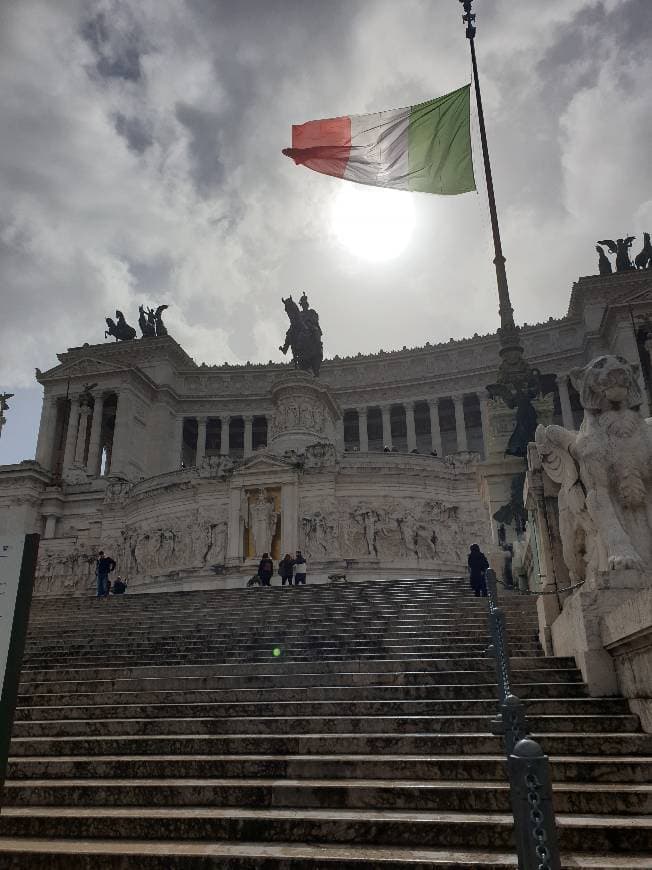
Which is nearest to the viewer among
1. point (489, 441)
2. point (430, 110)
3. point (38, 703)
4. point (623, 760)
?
point (623, 760)

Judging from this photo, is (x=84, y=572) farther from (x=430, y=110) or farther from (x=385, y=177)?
(x=430, y=110)

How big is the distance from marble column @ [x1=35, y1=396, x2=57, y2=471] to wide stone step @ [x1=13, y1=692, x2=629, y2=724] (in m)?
50.7

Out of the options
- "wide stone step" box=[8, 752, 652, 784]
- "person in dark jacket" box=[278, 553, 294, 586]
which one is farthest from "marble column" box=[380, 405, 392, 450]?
"wide stone step" box=[8, 752, 652, 784]

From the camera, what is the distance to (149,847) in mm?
4297

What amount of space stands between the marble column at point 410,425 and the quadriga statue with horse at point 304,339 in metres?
20.9

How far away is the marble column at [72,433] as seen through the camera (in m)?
52.8

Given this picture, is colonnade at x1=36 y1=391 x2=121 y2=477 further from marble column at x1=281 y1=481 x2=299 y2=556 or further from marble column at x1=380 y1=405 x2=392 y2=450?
marble column at x1=281 y1=481 x2=299 y2=556

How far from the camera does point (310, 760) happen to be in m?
5.21

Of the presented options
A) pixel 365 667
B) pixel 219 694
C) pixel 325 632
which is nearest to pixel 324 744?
pixel 219 694

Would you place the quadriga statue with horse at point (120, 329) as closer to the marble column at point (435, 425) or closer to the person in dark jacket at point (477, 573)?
the marble column at point (435, 425)

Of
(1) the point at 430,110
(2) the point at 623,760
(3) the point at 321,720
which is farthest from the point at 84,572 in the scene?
(2) the point at 623,760

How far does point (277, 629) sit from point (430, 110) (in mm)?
14271

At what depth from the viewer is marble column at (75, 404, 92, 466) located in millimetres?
53281

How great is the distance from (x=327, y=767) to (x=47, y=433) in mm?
54739
